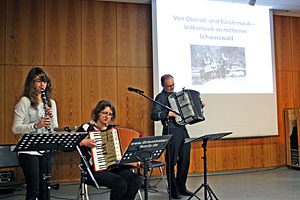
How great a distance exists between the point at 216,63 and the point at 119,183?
133 inches

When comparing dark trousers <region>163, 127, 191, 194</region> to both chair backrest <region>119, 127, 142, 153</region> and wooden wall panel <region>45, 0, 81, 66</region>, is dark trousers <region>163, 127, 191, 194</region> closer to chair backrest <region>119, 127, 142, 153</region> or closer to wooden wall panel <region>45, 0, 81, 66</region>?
chair backrest <region>119, 127, 142, 153</region>

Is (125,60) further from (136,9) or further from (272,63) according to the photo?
(272,63)

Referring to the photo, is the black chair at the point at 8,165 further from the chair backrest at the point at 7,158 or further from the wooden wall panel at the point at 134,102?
the wooden wall panel at the point at 134,102

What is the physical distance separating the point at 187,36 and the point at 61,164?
3.09 meters

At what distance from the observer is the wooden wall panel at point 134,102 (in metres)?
5.11

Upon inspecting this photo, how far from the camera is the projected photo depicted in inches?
208

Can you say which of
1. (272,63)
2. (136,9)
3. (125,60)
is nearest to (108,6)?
(136,9)

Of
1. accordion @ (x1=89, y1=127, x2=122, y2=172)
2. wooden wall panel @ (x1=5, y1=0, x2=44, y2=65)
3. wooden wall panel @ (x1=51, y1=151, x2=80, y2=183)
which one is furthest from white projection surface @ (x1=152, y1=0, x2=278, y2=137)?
accordion @ (x1=89, y1=127, x2=122, y2=172)

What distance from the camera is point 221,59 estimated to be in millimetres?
5445

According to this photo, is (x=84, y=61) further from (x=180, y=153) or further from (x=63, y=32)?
(x=180, y=153)

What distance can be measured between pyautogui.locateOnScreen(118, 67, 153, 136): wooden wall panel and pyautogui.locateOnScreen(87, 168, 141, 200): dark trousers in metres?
2.22

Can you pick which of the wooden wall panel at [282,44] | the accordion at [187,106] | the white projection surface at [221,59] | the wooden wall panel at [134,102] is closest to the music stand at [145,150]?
the accordion at [187,106]

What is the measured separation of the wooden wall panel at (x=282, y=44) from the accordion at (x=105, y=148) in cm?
440

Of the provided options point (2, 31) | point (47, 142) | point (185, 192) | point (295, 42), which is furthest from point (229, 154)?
point (2, 31)
